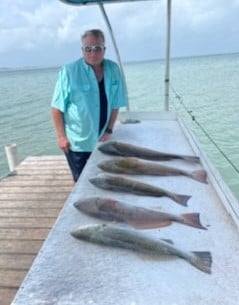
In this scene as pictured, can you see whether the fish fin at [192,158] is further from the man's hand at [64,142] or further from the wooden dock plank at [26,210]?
the wooden dock plank at [26,210]

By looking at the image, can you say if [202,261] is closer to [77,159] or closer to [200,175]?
[200,175]

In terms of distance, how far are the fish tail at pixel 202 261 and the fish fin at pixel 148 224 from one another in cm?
27

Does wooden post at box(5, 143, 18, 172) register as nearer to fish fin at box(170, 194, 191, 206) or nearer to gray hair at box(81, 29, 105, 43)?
gray hair at box(81, 29, 105, 43)

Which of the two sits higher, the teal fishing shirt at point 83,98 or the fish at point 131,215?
the teal fishing shirt at point 83,98

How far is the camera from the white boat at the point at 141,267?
1327 millimetres

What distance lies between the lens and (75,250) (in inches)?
63.2

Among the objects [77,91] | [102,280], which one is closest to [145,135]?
[77,91]

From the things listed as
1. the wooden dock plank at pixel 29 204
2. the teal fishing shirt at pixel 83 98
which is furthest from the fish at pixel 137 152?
the wooden dock plank at pixel 29 204

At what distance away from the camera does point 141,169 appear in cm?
246

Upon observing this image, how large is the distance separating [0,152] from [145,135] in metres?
11.5

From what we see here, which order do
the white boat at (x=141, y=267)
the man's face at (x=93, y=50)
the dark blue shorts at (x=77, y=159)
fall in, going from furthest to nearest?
the dark blue shorts at (x=77, y=159), the man's face at (x=93, y=50), the white boat at (x=141, y=267)

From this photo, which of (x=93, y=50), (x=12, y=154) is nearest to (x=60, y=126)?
(x=93, y=50)

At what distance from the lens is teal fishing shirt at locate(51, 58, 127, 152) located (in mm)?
3135

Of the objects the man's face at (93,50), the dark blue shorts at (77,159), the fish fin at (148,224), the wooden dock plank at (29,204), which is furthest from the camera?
the wooden dock plank at (29,204)
